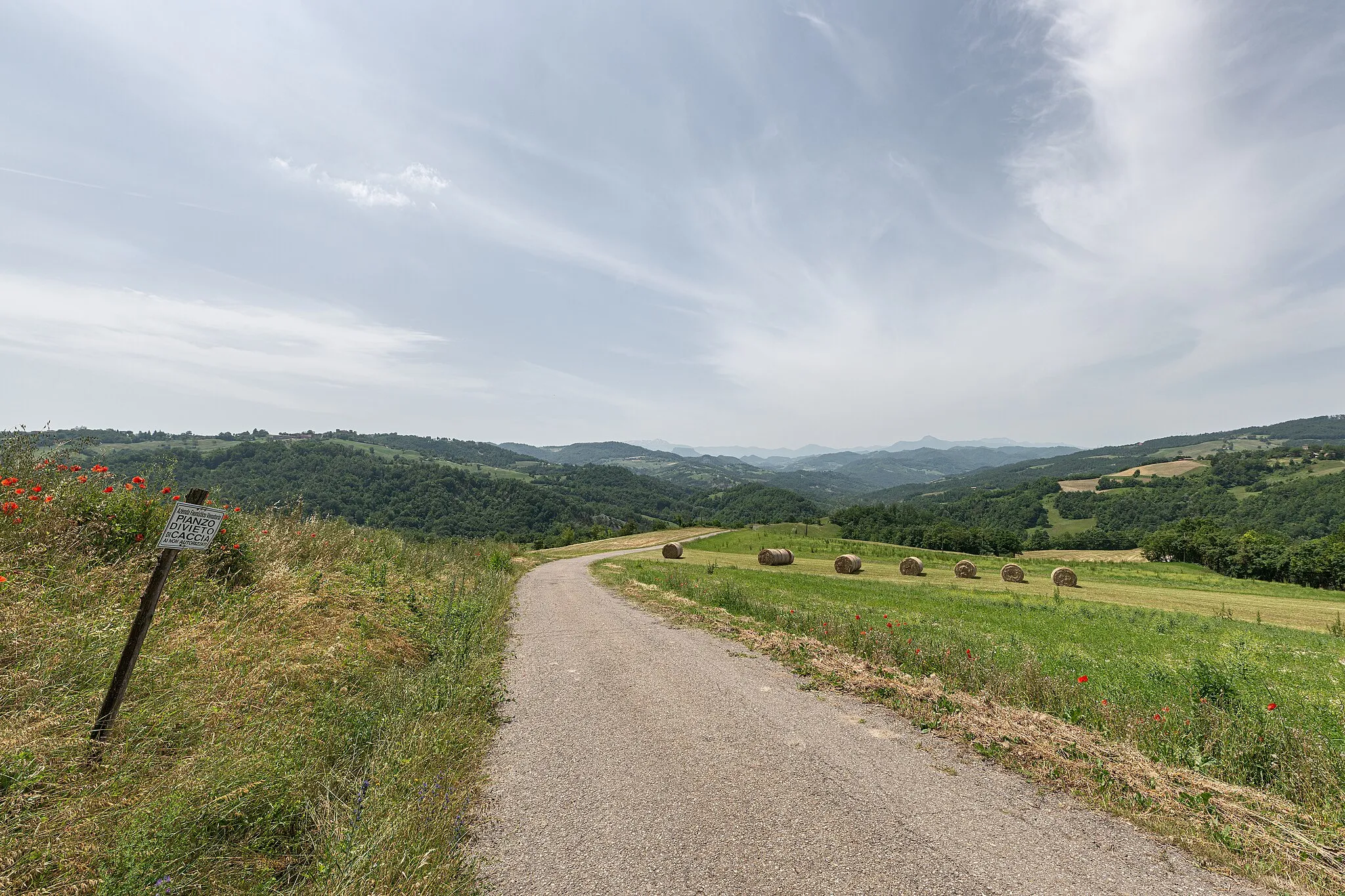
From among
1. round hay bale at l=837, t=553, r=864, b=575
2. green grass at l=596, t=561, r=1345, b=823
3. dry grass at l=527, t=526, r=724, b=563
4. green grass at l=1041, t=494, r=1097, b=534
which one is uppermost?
green grass at l=596, t=561, r=1345, b=823

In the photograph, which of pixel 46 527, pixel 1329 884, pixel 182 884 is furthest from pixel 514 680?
pixel 1329 884

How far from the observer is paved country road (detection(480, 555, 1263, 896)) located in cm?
460

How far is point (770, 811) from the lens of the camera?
5.76 meters

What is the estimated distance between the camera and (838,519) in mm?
136875

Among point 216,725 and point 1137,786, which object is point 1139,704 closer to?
point 1137,786

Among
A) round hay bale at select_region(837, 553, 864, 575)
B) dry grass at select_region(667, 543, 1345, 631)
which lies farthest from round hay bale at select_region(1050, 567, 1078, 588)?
round hay bale at select_region(837, 553, 864, 575)

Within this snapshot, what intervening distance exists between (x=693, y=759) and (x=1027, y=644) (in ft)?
41.1

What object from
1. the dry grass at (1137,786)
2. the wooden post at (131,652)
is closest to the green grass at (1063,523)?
the dry grass at (1137,786)

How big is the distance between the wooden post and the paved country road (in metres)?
3.92

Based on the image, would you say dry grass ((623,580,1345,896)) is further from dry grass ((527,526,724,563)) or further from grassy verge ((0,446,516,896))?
dry grass ((527,526,724,563))

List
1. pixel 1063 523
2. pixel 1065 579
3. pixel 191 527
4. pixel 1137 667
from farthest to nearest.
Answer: pixel 1063 523, pixel 1065 579, pixel 1137 667, pixel 191 527

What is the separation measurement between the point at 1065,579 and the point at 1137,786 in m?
43.8

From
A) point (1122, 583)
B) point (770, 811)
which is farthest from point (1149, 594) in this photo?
point (770, 811)

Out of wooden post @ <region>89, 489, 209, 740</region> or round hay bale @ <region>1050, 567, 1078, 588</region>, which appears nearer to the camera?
wooden post @ <region>89, 489, 209, 740</region>
